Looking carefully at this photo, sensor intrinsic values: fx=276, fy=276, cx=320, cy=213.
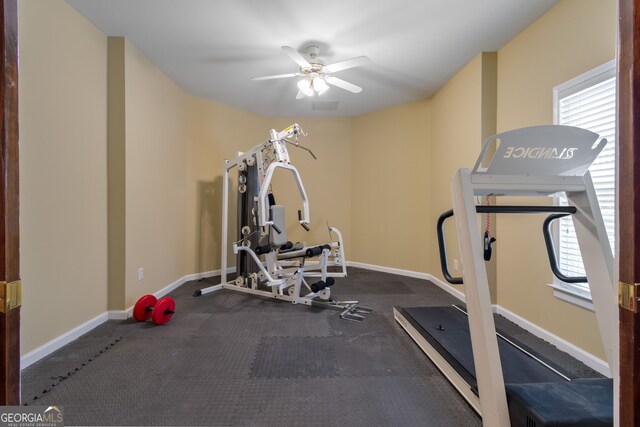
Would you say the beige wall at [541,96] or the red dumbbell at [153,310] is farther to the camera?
the red dumbbell at [153,310]

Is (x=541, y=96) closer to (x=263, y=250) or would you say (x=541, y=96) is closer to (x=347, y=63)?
(x=347, y=63)

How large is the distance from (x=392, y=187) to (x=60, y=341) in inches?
165

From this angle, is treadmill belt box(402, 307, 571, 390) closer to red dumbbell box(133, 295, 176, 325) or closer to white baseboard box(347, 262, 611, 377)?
white baseboard box(347, 262, 611, 377)

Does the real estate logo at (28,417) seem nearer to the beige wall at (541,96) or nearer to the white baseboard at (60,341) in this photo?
the white baseboard at (60,341)

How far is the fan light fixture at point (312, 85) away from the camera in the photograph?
2.83 meters

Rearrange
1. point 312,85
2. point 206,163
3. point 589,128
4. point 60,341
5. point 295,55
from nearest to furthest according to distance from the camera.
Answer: point 589,128 < point 60,341 < point 295,55 < point 312,85 < point 206,163

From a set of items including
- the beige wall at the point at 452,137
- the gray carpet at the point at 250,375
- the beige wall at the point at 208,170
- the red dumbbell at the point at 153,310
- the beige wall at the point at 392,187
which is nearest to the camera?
the gray carpet at the point at 250,375

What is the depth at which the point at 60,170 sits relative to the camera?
6.85 feet

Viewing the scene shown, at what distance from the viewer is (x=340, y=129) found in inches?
195

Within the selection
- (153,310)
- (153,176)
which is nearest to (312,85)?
(153,176)

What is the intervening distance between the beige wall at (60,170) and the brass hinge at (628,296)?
9.37 feet

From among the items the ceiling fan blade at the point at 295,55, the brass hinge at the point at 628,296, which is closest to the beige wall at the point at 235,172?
the ceiling fan blade at the point at 295,55

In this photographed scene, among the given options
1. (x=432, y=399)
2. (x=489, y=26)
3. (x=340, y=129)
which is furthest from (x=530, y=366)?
(x=340, y=129)

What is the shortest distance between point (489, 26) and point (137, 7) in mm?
2987
